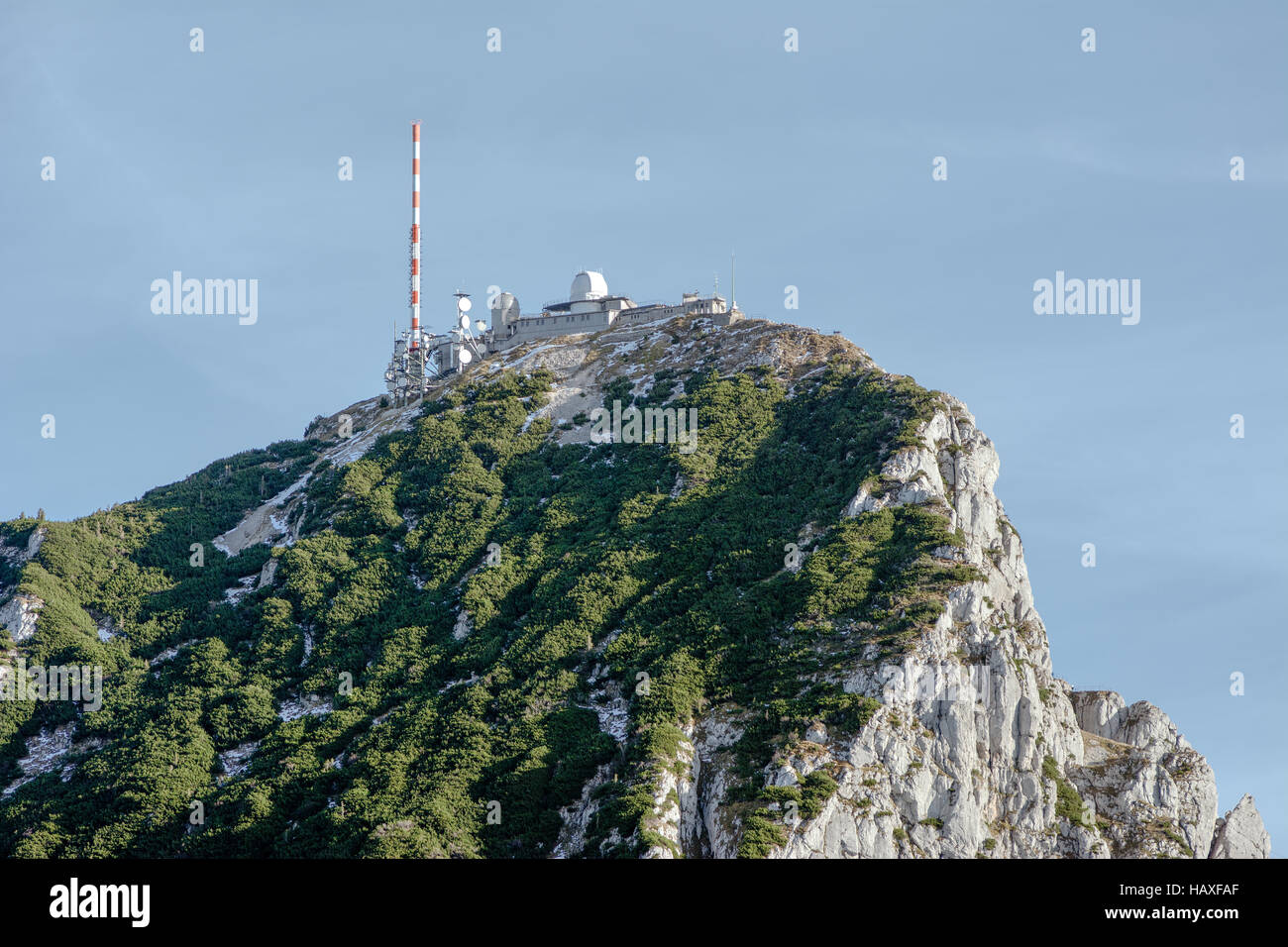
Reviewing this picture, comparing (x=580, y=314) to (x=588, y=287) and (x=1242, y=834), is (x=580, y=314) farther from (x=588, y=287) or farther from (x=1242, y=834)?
(x=1242, y=834)

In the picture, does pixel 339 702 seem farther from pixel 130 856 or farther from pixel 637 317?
pixel 637 317

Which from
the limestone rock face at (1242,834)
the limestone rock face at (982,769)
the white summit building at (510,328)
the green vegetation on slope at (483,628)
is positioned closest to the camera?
the limestone rock face at (982,769)

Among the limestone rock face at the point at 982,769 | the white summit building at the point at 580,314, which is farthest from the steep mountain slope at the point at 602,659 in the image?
the white summit building at the point at 580,314

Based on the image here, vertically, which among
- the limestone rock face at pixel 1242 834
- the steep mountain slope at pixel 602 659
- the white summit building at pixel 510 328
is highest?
the white summit building at pixel 510 328

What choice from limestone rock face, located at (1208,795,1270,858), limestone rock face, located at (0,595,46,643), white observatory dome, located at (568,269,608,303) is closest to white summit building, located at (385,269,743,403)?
white observatory dome, located at (568,269,608,303)

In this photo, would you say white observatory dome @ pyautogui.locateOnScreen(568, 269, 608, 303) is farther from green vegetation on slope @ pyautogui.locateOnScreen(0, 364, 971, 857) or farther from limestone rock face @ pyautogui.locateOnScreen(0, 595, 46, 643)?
limestone rock face @ pyautogui.locateOnScreen(0, 595, 46, 643)

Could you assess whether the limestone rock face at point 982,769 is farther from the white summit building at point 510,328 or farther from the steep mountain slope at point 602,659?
the white summit building at point 510,328

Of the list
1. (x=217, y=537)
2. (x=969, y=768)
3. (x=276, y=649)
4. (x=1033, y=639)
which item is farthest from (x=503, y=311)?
(x=969, y=768)

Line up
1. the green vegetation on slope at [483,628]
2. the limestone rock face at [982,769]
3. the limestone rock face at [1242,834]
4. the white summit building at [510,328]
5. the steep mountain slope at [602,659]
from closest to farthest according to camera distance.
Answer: the limestone rock face at [982,769] → the steep mountain slope at [602,659] → the green vegetation on slope at [483,628] → the limestone rock face at [1242,834] → the white summit building at [510,328]
